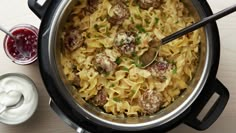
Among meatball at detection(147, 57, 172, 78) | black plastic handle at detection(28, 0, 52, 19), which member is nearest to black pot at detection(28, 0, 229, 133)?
black plastic handle at detection(28, 0, 52, 19)

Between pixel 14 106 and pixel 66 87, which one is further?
pixel 14 106

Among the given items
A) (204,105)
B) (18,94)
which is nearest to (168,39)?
(204,105)

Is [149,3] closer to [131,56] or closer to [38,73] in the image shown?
[131,56]

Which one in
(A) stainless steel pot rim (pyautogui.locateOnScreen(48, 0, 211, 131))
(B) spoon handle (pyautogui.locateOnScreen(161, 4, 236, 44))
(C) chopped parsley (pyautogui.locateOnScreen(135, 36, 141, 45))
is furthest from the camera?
(C) chopped parsley (pyautogui.locateOnScreen(135, 36, 141, 45))

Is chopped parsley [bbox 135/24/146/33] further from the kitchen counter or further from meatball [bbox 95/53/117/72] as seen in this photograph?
the kitchen counter

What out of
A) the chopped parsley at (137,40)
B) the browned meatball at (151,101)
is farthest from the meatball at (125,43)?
the browned meatball at (151,101)

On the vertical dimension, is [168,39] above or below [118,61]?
above
